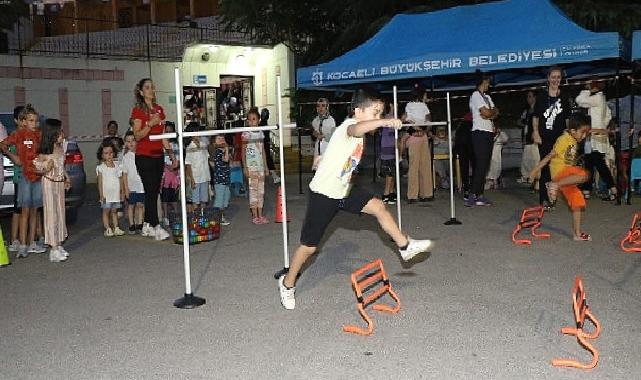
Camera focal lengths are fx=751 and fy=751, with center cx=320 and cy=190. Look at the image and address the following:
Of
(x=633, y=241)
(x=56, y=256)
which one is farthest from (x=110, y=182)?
(x=633, y=241)

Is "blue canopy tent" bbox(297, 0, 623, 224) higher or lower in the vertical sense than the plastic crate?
higher

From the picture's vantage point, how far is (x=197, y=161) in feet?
35.9

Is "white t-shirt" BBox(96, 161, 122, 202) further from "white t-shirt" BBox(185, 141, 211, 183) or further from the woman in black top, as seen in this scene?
the woman in black top

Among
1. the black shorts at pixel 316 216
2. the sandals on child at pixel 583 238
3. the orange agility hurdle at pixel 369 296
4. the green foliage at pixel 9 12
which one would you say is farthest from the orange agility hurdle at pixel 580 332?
the green foliage at pixel 9 12

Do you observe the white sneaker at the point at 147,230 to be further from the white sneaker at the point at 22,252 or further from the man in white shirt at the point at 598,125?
the man in white shirt at the point at 598,125

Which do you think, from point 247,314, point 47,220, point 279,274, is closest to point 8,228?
point 47,220

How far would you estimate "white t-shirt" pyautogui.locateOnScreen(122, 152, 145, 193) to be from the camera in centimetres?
1056

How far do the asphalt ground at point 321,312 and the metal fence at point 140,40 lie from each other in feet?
53.0

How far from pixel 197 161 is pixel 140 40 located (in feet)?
58.8

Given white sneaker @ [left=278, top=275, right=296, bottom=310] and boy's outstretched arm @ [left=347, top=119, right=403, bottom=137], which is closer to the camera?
boy's outstretched arm @ [left=347, top=119, right=403, bottom=137]

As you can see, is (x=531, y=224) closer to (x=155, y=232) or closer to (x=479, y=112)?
(x=479, y=112)

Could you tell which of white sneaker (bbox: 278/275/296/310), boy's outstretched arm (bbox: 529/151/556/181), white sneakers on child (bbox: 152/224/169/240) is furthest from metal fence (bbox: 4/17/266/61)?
white sneaker (bbox: 278/275/296/310)

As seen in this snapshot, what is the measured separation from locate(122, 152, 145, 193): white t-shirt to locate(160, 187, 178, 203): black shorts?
510 mm

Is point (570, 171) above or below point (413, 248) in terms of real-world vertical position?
above
